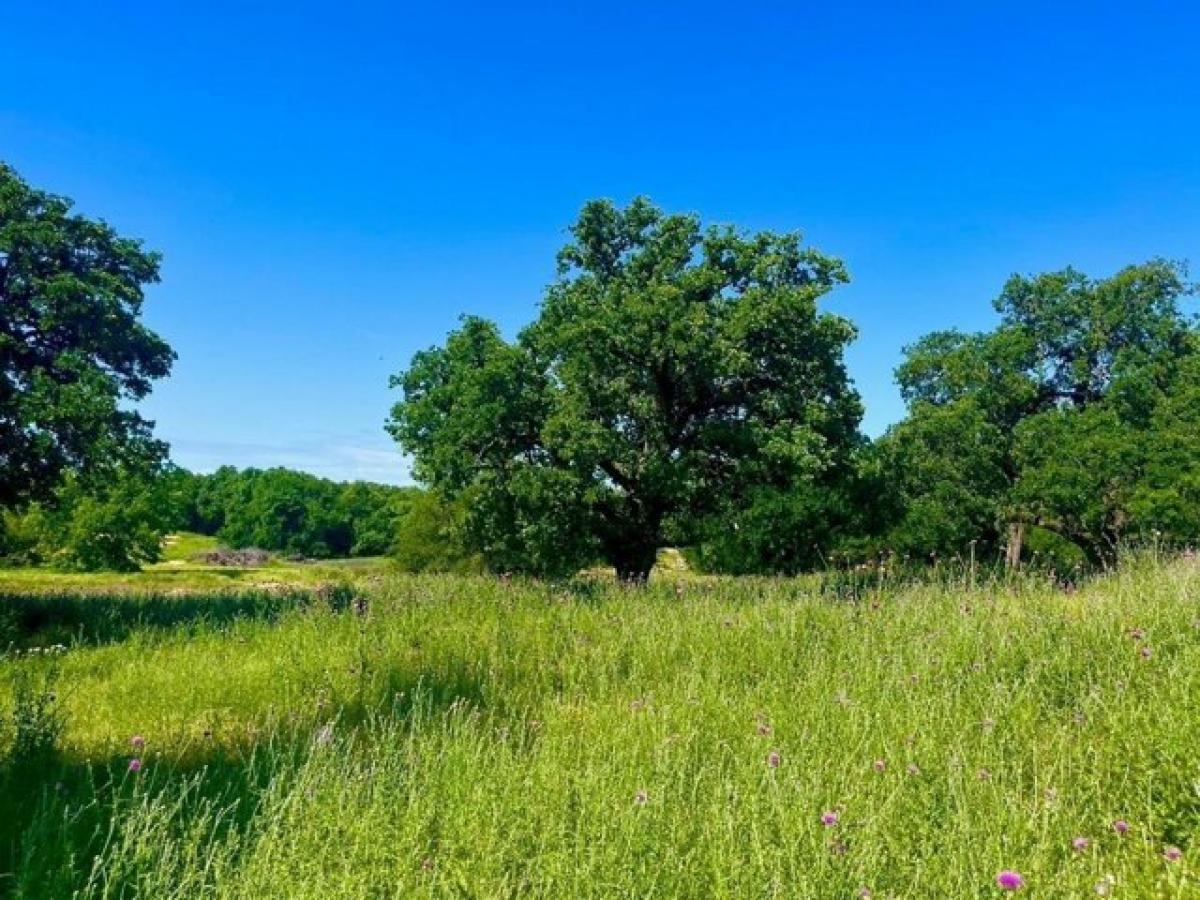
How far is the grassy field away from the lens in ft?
9.78

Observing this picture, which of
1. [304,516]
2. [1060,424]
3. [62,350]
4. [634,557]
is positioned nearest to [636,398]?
[634,557]

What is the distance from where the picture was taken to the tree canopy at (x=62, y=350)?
50.2 feet

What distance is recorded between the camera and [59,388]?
15.3 metres

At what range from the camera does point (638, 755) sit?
4.55m

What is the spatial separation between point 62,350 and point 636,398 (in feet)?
42.5

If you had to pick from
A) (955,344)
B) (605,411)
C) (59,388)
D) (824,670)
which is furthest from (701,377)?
(955,344)

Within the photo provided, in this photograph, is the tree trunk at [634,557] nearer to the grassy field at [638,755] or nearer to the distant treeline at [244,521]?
the distant treeline at [244,521]

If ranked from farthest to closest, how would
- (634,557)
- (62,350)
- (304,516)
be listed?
1. (304,516)
2. (634,557)
3. (62,350)

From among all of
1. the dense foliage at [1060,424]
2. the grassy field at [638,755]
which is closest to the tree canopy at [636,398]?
the grassy field at [638,755]

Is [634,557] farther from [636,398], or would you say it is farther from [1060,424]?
[1060,424]

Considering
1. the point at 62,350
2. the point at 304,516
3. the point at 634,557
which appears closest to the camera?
the point at 62,350

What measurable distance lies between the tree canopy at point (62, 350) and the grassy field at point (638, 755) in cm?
871

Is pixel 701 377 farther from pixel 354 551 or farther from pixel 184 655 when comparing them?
pixel 354 551

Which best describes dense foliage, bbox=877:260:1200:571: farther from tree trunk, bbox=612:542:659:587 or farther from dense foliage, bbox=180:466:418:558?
dense foliage, bbox=180:466:418:558
